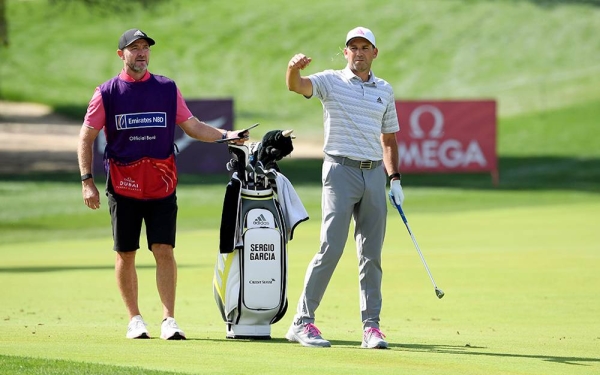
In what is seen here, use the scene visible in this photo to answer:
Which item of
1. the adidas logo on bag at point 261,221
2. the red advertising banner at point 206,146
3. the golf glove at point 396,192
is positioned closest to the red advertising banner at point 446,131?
the red advertising banner at point 206,146

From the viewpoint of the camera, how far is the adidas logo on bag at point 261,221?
933 cm

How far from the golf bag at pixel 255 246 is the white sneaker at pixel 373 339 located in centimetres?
68

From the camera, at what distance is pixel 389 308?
11891mm

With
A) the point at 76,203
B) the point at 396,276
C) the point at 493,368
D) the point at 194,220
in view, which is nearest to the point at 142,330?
the point at 493,368

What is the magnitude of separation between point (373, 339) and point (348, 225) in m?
0.75

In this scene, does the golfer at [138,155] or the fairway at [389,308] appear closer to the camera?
the fairway at [389,308]

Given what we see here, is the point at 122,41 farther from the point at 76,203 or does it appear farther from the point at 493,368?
the point at 76,203

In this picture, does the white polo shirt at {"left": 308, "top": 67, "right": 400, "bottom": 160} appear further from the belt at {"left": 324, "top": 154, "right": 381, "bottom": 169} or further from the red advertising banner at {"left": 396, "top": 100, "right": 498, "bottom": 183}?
the red advertising banner at {"left": 396, "top": 100, "right": 498, "bottom": 183}

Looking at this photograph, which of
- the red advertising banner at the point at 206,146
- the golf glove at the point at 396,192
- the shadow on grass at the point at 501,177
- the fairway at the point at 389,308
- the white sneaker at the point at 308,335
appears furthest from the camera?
the shadow on grass at the point at 501,177

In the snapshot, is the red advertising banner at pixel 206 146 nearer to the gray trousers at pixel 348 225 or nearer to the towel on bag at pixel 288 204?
the towel on bag at pixel 288 204

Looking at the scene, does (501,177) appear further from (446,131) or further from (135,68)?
(135,68)

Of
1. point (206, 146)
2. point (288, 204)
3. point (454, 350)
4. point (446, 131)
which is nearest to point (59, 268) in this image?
point (288, 204)

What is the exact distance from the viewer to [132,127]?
30.2ft

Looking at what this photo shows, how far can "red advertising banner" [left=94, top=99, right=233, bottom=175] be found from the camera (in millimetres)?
28672
